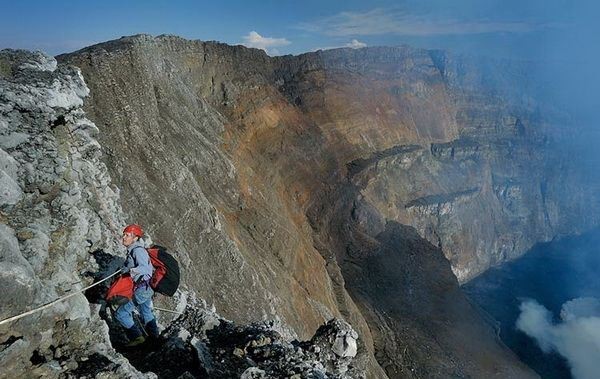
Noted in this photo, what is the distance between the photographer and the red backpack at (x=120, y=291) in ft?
25.7

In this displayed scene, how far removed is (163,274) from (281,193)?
1468 inches

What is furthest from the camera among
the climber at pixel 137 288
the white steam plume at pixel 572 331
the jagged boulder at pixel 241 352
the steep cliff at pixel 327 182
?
the white steam plume at pixel 572 331

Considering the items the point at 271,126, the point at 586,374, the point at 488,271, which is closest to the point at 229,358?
the point at 271,126

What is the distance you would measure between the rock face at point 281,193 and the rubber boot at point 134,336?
0.28 metres

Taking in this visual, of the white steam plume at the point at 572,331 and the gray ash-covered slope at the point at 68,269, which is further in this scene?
the white steam plume at the point at 572,331

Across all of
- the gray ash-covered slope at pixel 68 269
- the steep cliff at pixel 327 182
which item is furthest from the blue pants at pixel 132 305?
the steep cliff at pixel 327 182

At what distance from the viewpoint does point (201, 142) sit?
105ft

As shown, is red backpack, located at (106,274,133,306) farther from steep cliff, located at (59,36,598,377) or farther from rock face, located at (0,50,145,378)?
steep cliff, located at (59,36,598,377)

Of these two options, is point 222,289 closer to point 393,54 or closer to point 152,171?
point 152,171

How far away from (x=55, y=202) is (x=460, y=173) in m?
83.0

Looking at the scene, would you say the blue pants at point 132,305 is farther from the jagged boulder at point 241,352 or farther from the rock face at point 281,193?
the jagged boulder at point 241,352

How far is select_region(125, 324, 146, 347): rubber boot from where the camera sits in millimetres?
8352

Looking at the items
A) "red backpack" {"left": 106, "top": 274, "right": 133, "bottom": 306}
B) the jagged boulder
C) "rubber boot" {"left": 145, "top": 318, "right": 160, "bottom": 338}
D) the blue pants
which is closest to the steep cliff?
the jagged boulder

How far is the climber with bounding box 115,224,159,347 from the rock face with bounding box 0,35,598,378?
0.43 meters
